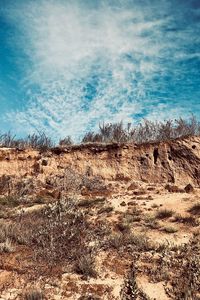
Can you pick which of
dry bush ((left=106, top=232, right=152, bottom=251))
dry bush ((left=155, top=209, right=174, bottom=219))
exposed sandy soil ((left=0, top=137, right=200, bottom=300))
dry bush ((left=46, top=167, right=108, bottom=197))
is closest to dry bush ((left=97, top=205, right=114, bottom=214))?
exposed sandy soil ((left=0, top=137, right=200, bottom=300))

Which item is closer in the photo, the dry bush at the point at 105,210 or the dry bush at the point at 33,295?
the dry bush at the point at 33,295

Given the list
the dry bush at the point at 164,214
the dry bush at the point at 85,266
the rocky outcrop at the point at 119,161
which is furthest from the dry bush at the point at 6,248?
the rocky outcrop at the point at 119,161

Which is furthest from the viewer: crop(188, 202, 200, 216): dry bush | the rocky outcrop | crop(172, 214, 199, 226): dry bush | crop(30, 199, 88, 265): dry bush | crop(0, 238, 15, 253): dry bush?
the rocky outcrop

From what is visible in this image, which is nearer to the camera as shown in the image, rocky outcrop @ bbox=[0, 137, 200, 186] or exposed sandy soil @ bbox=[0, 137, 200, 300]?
exposed sandy soil @ bbox=[0, 137, 200, 300]

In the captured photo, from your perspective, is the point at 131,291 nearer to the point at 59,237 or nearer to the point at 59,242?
the point at 59,242

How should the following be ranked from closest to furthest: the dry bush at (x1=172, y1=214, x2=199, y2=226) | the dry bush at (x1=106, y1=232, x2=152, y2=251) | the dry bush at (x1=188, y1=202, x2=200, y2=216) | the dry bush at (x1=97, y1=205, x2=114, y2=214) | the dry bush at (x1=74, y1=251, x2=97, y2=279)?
the dry bush at (x1=74, y1=251, x2=97, y2=279)
the dry bush at (x1=106, y1=232, x2=152, y2=251)
the dry bush at (x1=172, y1=214, x2=199, y2=226)
the dry bush at (x1=188, y1=202, x2=200, y2=216)
the dry bush at (x1=97, y1=205, x2=114, y2=214)

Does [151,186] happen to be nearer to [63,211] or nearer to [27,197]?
[27,197]

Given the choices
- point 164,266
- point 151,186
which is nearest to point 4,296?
point 164,266

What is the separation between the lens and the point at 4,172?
24.0 metres

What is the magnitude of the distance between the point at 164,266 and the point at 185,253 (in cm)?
106

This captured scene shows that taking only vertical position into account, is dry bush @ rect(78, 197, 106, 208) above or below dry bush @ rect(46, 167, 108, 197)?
below

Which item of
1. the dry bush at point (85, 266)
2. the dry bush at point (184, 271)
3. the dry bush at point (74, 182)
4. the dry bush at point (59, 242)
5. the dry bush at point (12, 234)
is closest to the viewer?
the dry bush at point (184, 271)

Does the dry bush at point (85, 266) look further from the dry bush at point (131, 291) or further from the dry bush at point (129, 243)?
the dry bush at point (129, 243)

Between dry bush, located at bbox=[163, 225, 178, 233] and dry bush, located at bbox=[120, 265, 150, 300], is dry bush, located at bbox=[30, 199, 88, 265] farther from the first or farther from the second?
dry bush, located at bbox=[163, 225, 178, 233]
